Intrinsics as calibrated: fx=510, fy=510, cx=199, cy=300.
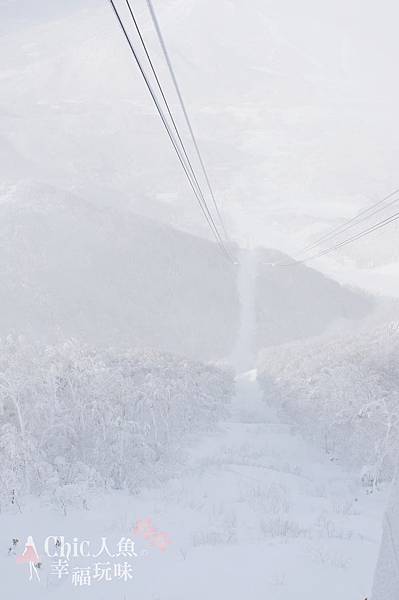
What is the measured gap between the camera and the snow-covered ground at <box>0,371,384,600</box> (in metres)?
8.46

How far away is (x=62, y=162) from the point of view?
7638 inches

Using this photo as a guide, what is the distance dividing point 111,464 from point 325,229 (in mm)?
132137

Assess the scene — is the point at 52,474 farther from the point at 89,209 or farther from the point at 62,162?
the point at 62,162

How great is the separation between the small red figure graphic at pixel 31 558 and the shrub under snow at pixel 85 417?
2.01m

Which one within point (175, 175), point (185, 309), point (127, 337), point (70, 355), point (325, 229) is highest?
point (175, 175)

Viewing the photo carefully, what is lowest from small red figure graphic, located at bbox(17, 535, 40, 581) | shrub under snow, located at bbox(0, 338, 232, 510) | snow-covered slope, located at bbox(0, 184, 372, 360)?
small red figure graphic, located at bbox(17, 535, 40, 581)

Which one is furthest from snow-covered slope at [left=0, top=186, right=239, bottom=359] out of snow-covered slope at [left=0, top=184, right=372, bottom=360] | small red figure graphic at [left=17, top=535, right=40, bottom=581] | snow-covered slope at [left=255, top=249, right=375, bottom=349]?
small red figure graphic at [left=17, top=535, right=40, bottom=581]

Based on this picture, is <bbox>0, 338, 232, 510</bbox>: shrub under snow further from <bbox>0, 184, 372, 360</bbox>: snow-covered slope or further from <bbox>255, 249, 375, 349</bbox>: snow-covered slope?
<bbox>255, 249, 375, 349</bbox>: snow-covered slope

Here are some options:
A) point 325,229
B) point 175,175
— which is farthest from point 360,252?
point 175,175

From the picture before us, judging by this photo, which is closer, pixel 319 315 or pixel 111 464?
pixel 111 464

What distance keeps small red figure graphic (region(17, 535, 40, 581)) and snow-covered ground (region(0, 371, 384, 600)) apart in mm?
104

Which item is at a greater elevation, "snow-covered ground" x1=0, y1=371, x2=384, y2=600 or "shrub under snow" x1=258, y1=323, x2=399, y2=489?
"shrub under snow" x1=258, y1=323, x2=399, y2=489

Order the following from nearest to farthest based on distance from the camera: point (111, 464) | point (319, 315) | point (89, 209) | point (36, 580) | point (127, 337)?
point (36, 580), point (111, 464), point (127, 337), point (319, 315), point (89, 209)

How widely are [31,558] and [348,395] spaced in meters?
24.1
